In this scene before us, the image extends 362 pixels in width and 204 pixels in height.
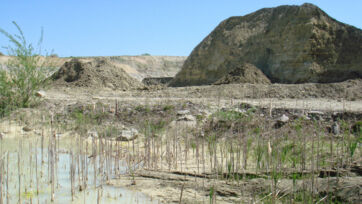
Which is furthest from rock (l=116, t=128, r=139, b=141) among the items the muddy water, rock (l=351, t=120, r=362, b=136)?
rock (l=351, t=120, r=362, b=136)

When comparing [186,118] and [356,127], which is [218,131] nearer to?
[186,118]

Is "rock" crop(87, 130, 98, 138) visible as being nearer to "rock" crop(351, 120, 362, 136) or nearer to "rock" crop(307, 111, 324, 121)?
"rock" crop(307, 111, 324, 121)

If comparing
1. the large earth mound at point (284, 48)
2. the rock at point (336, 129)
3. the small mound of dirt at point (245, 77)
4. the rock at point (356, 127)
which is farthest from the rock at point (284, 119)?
the large earth mound at point (284, 48)

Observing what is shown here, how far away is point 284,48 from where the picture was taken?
56.0ft

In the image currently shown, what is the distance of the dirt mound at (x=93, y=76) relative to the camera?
17.1m

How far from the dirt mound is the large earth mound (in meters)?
3.22

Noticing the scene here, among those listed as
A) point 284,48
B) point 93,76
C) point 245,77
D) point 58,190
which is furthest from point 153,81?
point 58,190

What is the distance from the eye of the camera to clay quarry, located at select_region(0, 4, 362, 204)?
4004mm

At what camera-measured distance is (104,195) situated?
3984mm

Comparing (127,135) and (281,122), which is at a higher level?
(281,122)

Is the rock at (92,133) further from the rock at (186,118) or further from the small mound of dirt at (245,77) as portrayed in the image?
the small mound of dirt at (245,77)

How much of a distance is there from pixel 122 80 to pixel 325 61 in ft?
31.2

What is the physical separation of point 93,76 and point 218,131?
11947 mm

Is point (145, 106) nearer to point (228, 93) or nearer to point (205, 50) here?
point (228, 93)
